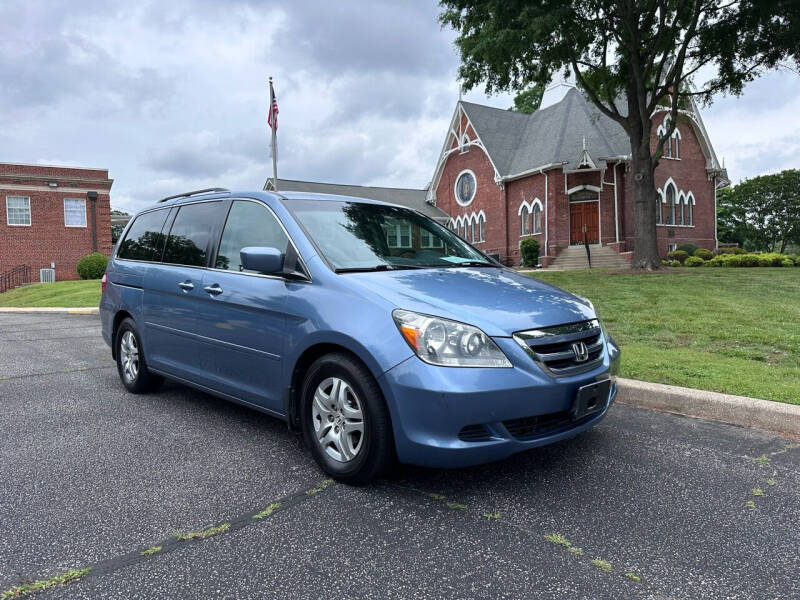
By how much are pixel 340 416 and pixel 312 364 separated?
1.19 feet

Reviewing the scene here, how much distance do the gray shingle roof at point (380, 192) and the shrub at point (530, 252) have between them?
7.42m

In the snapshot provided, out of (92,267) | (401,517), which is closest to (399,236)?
(401,517)

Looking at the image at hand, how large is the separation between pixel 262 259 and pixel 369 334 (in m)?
0.94

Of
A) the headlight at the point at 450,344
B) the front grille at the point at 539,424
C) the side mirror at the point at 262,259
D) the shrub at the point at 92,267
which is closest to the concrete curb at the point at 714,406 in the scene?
the front grille at the point at 539,424

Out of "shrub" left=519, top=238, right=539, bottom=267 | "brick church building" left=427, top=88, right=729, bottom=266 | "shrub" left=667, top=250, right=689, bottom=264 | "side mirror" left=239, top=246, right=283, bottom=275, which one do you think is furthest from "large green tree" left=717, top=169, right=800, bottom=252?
"side mirror" left=239, top=246, right=283, bottom=275

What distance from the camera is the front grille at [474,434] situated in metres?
2.89

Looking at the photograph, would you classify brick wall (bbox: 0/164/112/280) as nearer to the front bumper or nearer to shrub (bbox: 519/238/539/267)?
shrub (bbox: 519/238/539/267)

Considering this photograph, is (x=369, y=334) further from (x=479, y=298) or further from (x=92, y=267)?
(x=92, y=267)

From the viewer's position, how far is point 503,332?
2988mm

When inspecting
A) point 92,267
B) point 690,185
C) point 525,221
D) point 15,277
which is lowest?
point 15,277

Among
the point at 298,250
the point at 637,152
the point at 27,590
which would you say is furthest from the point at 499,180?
the point at 27,590

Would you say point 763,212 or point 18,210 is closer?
point 18,210

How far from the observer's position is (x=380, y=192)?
125 ft

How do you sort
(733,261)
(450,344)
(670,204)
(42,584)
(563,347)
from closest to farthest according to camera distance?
(42,584) → (450,344) → (563,347) → (733,261) → (670,204)
